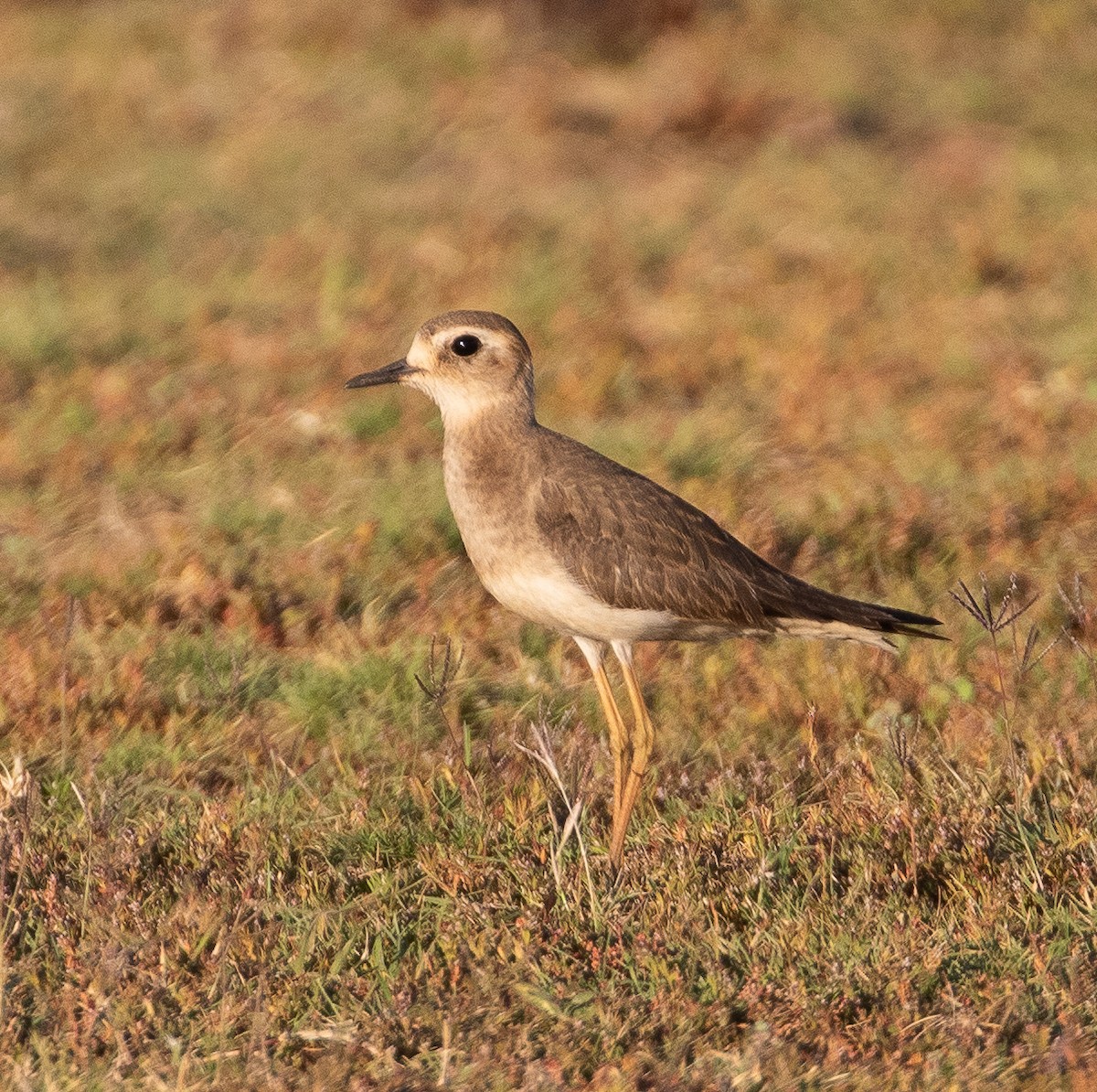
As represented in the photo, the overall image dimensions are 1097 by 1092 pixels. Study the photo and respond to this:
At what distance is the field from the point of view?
4.34 m

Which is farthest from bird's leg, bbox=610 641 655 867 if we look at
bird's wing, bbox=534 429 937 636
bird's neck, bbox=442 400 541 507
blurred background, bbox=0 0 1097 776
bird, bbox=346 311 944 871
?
bird's neck, bbox=442 400 541 507

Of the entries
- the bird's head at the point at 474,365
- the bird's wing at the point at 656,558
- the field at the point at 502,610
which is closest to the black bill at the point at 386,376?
the bird's head at the point at 474,365

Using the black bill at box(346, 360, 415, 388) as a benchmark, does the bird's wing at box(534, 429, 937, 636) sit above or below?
below

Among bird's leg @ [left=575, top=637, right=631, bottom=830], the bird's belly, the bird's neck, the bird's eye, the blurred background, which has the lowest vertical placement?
the blurred background

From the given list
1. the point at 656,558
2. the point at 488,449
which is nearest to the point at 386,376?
the point at 488,449

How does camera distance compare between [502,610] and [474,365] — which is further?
[502,610]

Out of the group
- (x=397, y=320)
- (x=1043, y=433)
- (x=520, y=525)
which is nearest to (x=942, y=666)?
(x=520, y=525)

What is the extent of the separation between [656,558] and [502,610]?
1.64m

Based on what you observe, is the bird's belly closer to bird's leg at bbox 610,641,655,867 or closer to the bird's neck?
bird's leg at bbox 610,641,655,867

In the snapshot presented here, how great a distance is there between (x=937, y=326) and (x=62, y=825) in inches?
270

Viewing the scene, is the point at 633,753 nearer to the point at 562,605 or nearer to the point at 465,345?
the point at 562,605

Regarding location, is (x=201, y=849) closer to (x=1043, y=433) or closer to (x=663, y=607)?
(x=663, y=607)

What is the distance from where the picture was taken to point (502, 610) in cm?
702

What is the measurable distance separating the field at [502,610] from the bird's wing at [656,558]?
1.37ft
